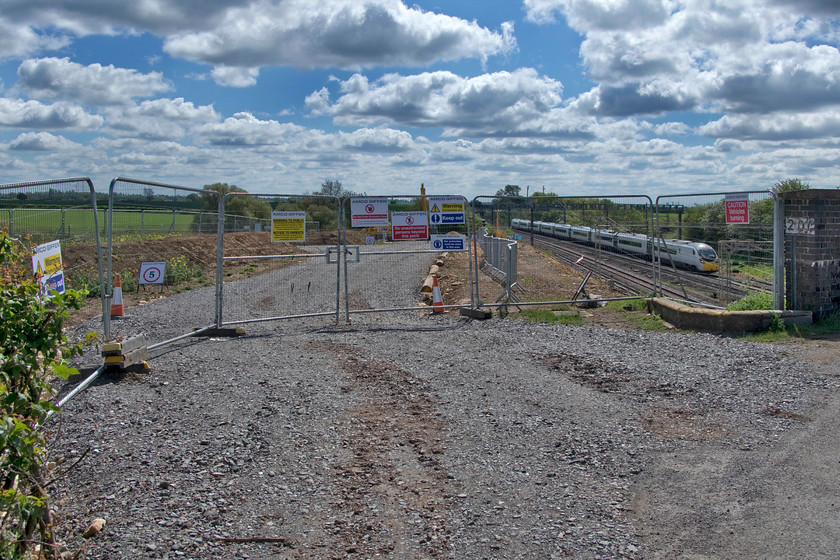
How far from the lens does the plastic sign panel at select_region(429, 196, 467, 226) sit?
41.3 feet

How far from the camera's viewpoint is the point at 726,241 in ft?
44.3

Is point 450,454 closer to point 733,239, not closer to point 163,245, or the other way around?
point 733,239

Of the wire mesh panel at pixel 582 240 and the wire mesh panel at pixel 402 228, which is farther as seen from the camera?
the wire mesh panel at pixel 582 240

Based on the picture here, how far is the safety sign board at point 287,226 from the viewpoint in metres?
11.7

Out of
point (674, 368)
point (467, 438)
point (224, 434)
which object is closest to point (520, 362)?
point (674, 368)

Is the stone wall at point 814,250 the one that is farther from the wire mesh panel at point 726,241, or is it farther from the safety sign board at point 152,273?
the safety sign board at point 152,273

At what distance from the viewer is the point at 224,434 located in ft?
20.7

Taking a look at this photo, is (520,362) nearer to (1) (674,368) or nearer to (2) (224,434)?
(1) (674,368)

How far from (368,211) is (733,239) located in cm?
769

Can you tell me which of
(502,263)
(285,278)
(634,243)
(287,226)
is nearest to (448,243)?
(287,226)

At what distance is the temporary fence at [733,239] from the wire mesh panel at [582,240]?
0.56 metres

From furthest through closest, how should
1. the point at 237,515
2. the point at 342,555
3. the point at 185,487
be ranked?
the point at 185,487, the point at 237,515, the point at 342,555

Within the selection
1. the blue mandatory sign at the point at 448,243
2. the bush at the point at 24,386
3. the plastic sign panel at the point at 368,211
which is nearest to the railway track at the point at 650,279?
the blue mandatory sign at the point at 448,243

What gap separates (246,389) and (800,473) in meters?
5.84
